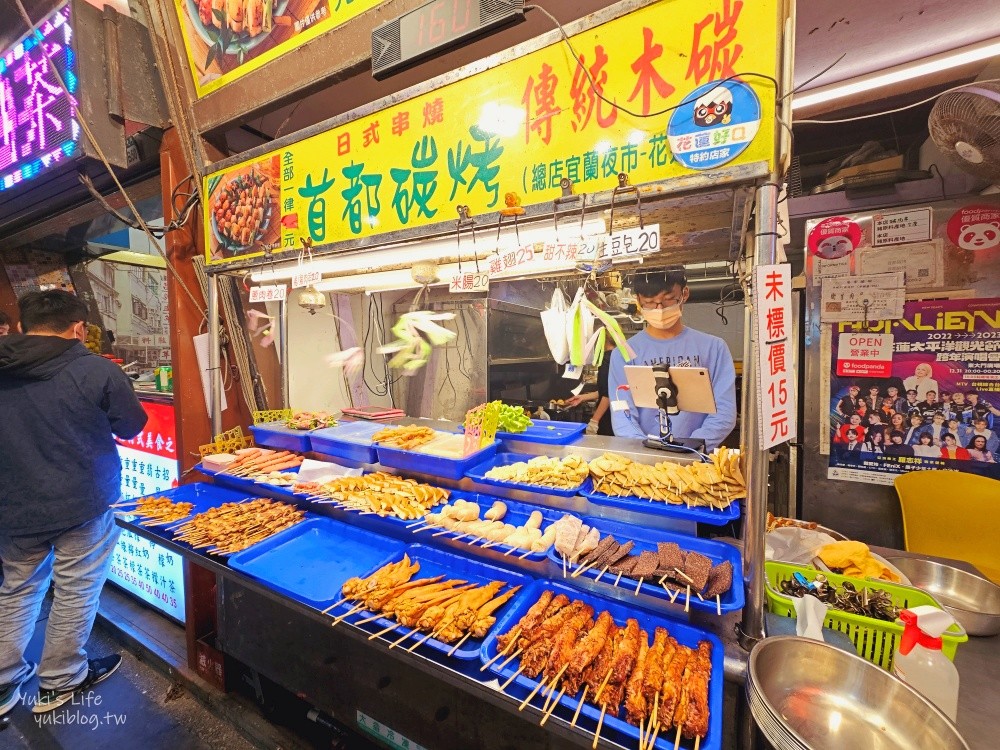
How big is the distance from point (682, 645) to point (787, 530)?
150cm

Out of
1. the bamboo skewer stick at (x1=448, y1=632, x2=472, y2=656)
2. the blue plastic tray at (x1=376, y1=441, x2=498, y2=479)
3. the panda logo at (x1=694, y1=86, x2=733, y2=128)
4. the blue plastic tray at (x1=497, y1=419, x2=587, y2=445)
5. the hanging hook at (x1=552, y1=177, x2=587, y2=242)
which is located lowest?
the bamboo skewer stick at (x1=448, y1=632, x2=472, y2=656)

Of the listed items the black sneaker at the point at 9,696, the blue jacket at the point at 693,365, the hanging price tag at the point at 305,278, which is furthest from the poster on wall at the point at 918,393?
the black sneaker at the point at 9,696

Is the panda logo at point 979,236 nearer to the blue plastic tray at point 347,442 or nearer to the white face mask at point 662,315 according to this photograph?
the white face mask at point 662,315

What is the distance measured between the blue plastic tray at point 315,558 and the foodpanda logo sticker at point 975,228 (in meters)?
5.65

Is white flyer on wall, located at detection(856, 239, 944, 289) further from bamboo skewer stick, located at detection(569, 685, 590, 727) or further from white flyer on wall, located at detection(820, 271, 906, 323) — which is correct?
bamboo skewer stick, located at detection(569, 685, 590, 727)

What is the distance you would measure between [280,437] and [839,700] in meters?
4.11

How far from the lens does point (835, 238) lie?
4520 mm

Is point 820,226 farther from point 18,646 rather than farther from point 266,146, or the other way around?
point 18,646

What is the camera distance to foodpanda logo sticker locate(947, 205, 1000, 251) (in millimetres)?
3852

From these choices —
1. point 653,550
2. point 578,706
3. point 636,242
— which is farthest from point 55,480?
point 636,242

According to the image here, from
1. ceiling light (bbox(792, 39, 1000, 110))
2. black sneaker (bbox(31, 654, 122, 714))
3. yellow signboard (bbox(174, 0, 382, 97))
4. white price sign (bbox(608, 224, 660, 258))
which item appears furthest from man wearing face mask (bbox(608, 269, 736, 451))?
black sneaker (bbox(31, 654, 122, 714))

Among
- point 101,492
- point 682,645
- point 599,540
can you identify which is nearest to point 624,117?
point 599,540

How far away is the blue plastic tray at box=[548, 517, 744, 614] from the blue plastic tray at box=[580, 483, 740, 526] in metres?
0.13

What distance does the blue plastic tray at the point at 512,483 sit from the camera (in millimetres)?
2625
